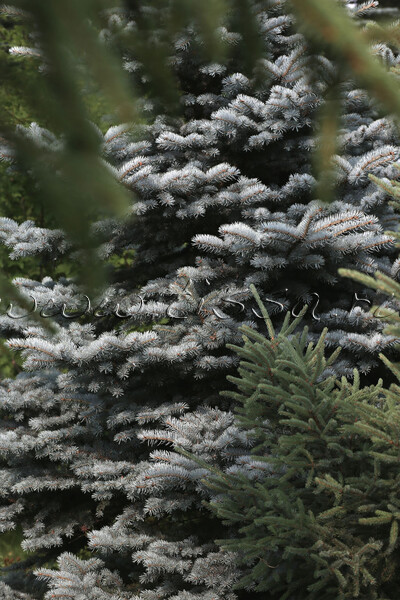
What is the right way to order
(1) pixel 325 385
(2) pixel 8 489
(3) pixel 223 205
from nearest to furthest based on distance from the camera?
(1) pixel 325 385 < (2) pixel 8 489 < (3) pixel 223 205

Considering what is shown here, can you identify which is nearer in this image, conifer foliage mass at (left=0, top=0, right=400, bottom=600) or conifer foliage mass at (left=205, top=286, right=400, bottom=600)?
conifer foliage mass at (left=205, top=286, right=400, bottom=600)

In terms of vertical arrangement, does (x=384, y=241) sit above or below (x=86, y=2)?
below

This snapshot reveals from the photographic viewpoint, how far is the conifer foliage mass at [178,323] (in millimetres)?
2248

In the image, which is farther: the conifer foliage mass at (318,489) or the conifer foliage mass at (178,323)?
the conifer foliage mass at (178,323)

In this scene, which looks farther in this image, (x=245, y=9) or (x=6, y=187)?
(x=6, y=187)

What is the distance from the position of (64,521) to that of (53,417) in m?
0.49

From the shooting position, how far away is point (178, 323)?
273cm

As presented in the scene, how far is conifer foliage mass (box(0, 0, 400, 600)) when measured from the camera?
7.38 feet

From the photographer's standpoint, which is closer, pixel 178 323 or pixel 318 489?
pixel 318 489

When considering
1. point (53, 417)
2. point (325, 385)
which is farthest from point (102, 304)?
point (325, 385)

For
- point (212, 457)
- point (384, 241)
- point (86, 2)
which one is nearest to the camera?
point (86, 2)

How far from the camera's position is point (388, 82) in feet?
1.70

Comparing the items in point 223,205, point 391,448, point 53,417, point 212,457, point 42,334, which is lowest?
point 53,417

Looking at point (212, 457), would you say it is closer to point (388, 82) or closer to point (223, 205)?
point (223, 205)
